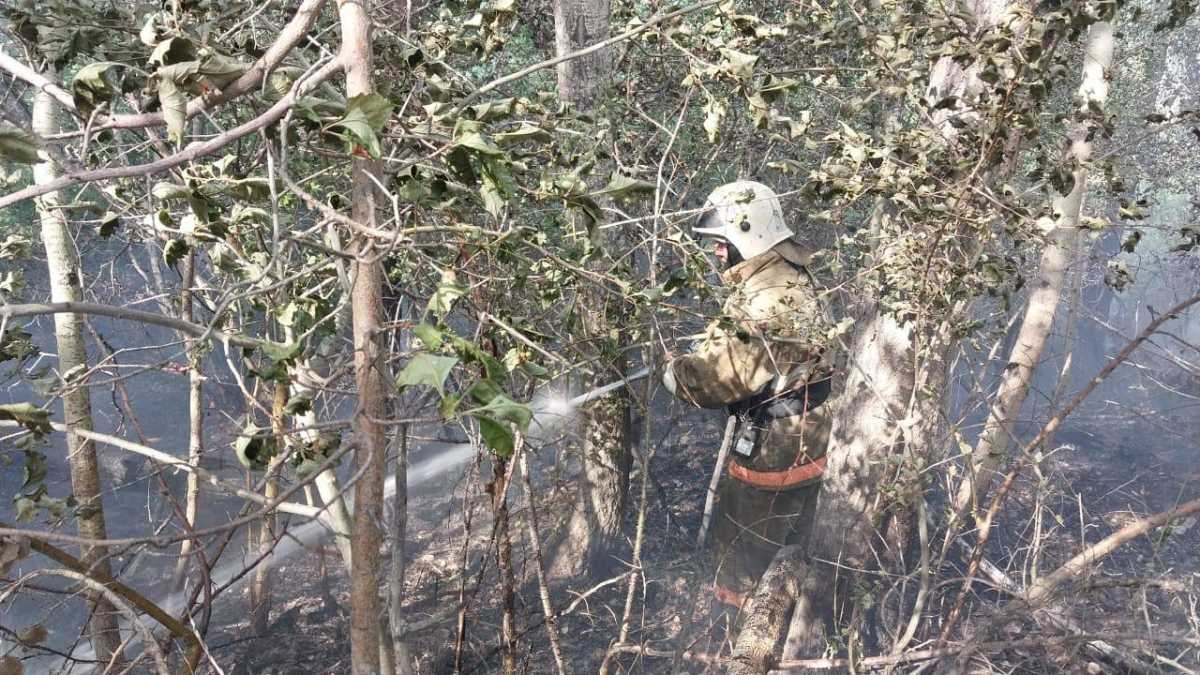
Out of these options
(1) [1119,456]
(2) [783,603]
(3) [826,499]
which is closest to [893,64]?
(3) [826,499]

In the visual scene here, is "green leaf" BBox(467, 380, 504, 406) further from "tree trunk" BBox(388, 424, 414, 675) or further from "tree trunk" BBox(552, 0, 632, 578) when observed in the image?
"tree trunk" BBox(552, 0, 632, 578)

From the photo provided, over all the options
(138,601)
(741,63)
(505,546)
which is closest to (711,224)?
(505,546)

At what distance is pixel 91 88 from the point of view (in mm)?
1585

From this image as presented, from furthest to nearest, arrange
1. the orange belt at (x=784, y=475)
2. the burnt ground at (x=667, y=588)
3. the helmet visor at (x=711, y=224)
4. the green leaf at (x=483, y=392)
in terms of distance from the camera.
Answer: the orange belt at (x=784, y=475), the helmet visor at (x=711, y=224), the burnt ground at (x=667, y=588), the green leaf at (x=483, y=392)

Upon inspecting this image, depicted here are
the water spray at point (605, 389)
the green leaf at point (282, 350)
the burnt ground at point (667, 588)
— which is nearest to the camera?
the green leaf at point (282, 350)

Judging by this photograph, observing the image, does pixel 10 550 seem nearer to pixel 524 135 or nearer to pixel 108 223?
pixel 108 223

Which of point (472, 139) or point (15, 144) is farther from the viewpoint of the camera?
point (472, 139)

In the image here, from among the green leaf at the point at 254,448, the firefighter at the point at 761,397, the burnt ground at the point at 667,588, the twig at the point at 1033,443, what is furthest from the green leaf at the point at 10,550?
the twig at the point at 1033,443

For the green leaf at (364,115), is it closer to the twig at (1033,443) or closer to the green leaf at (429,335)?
the green leaf at (429,335)

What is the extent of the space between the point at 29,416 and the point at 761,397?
12.4ft

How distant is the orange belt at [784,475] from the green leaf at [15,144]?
4212mm

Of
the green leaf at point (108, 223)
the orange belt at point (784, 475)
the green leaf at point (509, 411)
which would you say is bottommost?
the orange belt at point (784, 475)

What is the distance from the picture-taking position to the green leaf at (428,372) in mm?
1312

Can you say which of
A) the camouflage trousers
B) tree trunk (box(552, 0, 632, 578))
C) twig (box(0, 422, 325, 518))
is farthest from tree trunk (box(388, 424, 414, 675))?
the camouflage trousers
